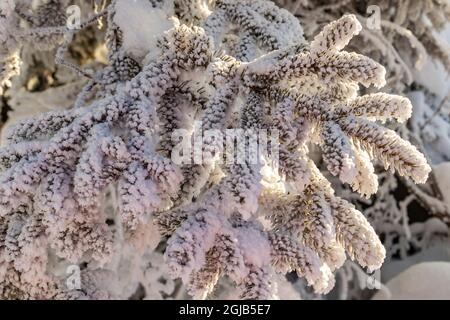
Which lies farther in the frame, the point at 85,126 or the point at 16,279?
the point at 16,279

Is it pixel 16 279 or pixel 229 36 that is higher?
pixel 229 36

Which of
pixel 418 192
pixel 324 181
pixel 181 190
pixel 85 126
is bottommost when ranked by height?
pixel 418 192

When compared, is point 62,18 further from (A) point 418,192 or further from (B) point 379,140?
(A) point 418,192

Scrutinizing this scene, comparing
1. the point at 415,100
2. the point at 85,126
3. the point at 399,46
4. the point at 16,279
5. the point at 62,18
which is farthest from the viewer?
the point at 415,100

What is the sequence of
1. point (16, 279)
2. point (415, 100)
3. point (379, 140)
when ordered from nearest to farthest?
point (379, 140) → point (16, 279) → point (415, 100)

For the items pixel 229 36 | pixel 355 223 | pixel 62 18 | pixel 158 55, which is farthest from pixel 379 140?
pixel 62 18
